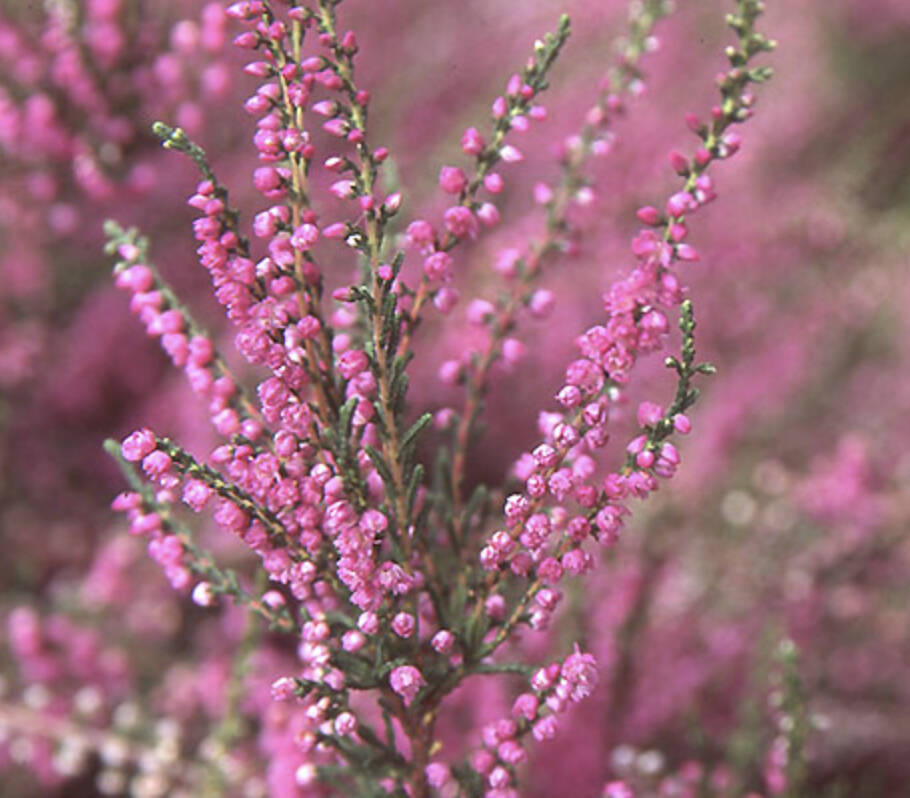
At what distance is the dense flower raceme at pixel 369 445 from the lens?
544 mm

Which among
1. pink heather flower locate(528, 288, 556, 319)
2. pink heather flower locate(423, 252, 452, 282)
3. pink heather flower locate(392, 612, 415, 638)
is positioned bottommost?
pink heather flower locate(392, 612, 415, 638)

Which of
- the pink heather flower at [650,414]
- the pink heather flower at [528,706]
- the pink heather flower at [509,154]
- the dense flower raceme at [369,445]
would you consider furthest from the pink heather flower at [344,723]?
the pink heather flower at [509,154]

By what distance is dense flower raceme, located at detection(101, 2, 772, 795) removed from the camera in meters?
0.54

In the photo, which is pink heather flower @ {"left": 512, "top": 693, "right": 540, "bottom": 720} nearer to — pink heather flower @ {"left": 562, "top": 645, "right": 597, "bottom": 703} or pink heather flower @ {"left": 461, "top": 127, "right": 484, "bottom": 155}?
pink heather flower @ {"left": 562, "top": 645, "right": 597, "bottom": 703}

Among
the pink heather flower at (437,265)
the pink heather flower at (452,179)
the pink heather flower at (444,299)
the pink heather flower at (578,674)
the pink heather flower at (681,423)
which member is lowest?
the pink heather flower at (578,674)

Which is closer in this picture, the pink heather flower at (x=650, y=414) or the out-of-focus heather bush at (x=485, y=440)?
the pink heather flower at (x=650, y=414)

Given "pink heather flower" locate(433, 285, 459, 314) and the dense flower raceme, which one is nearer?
the dense flower raceme

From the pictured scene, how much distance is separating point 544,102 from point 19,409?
1.09 m

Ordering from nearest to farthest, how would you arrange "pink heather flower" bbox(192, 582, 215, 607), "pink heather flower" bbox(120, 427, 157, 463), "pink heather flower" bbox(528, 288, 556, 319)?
1. "pink heather flower" bbox(120, 427, 157, 463)
2. "pink heather flower" bbox(192, 582, 215, 607)
3. "pink heather flower" bbox(528, 288, 556, 319)

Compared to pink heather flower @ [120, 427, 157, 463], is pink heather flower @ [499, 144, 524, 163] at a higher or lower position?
higher

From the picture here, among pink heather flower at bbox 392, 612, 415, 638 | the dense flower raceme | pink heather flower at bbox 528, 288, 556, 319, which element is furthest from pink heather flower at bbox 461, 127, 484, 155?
pink heather flower at bbox 392, 612, 415, 638

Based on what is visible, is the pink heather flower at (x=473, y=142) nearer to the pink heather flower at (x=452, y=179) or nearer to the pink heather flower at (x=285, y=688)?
the pink heather flower at (x=452, y=179)

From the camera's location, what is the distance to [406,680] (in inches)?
22.2

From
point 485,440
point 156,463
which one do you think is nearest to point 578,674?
point 156,463
